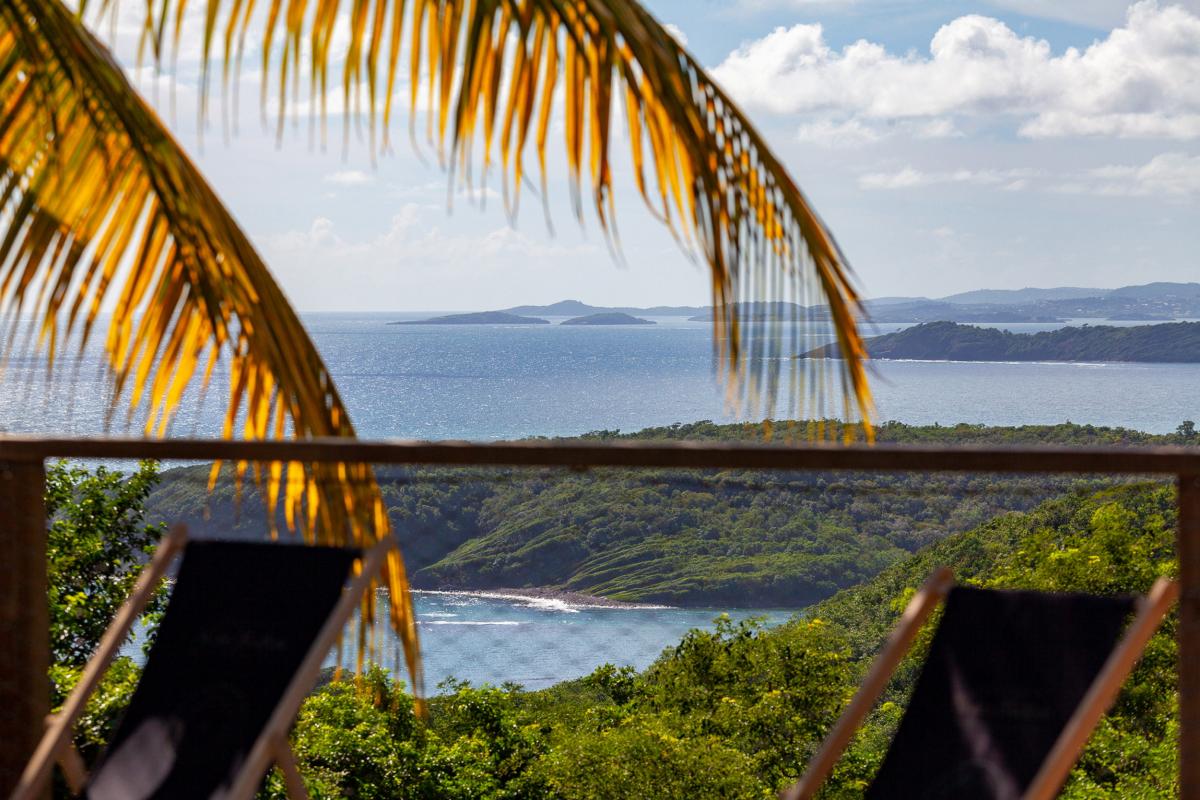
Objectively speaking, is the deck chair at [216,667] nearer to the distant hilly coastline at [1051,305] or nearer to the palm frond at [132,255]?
the palm frond at [132,255]

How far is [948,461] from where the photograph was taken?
2.26m

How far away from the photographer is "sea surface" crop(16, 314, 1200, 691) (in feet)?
14.4

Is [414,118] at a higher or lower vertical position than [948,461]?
higher

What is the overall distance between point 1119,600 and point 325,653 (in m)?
1.45

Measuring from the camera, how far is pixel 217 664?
241 centimetres

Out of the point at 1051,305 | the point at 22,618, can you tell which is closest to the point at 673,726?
the point at 22,618

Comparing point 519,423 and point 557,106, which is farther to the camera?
point 519,423

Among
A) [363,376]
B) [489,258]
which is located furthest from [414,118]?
[363,376]

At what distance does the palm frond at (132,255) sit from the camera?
11.7 feet

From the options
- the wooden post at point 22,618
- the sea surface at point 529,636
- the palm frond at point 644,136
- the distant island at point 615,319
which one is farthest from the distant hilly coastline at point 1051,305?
the wooden post at point 22,618

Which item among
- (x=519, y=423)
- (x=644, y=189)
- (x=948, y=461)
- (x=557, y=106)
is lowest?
(x=519, y=423)

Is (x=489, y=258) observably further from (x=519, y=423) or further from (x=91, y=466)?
(x=91, y=466)

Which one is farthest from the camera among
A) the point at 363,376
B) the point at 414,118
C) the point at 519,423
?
the point at 363,376

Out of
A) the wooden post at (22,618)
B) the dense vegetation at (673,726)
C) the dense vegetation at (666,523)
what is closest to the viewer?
the wooden post at (22,618)
